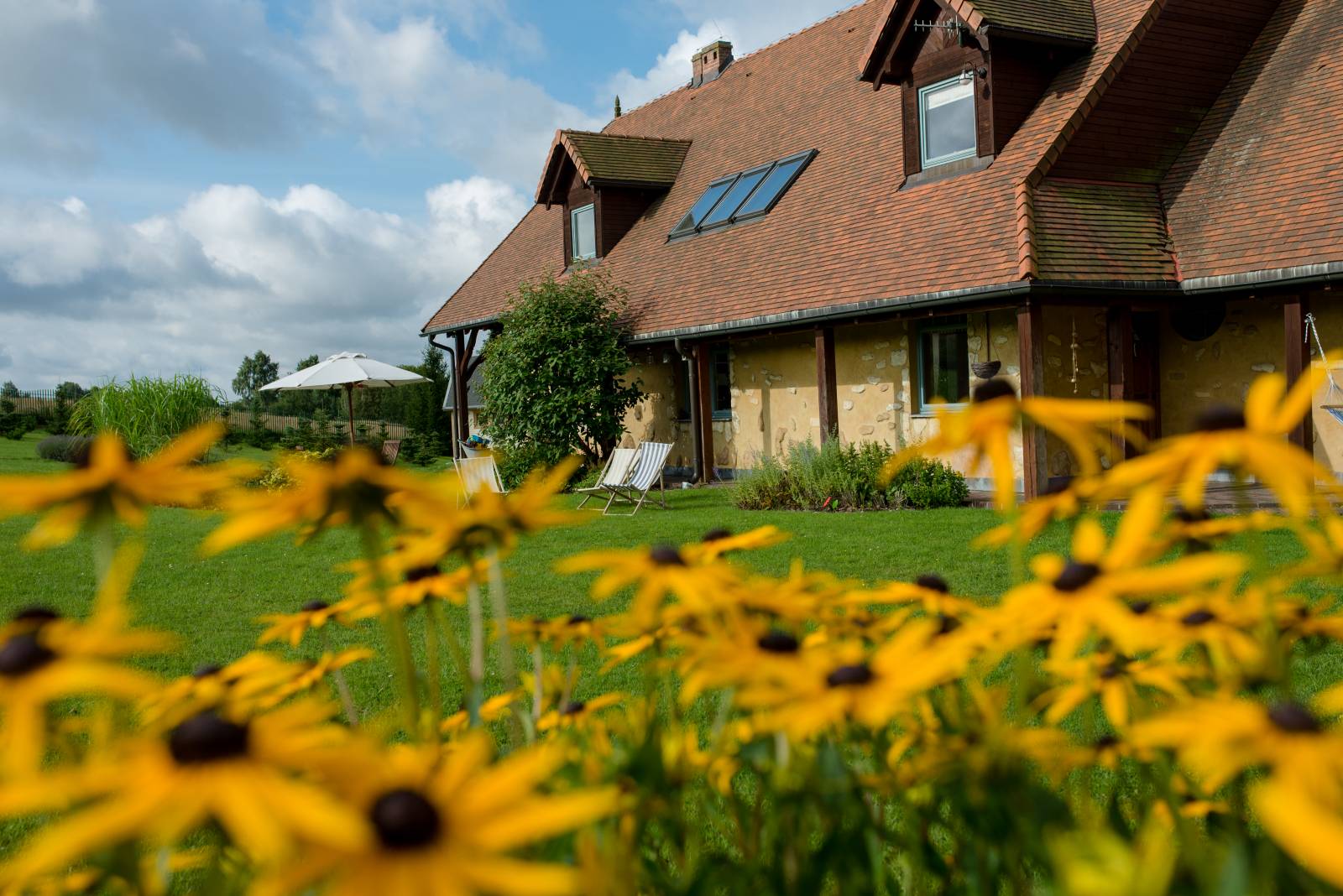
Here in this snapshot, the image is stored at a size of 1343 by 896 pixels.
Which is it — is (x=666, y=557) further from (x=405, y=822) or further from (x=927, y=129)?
(x=927, y=129)

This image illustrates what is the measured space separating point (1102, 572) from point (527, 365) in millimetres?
15201

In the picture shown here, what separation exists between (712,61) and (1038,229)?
10.8 m

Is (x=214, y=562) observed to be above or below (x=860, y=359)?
below

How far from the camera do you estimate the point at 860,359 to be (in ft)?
46.6

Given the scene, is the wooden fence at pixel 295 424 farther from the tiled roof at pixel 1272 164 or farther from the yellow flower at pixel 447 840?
the yellow flower at pixel 447 840

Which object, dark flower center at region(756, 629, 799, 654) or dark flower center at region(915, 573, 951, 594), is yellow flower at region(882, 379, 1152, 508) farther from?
dark flower center at region(915, 573, 951, 594)

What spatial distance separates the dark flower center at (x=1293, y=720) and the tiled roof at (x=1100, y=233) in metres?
10.5

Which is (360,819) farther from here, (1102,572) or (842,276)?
(842,276)

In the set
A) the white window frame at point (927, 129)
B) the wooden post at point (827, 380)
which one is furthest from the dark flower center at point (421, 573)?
the white window frame at point (927, 129)

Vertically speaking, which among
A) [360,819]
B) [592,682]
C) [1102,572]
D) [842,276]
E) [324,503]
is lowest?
[592,682]

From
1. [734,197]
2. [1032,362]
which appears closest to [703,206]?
[734,197]

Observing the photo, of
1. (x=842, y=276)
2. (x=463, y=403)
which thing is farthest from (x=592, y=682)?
(x=463, y=403)

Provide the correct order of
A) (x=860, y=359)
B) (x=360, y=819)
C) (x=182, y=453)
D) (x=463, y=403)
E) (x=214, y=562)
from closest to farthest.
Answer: (x=360, y=819), (x=182, y=453), (x=214, y=562), (x=860, y=359), (x=463, y=403)

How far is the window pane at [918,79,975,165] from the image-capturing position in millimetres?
12844
